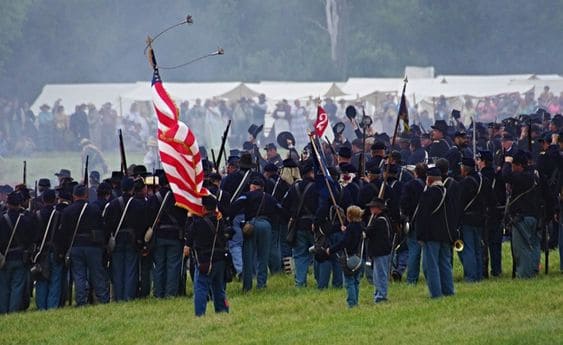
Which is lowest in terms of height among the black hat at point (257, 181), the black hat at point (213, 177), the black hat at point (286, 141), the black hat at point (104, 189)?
the black hat at point (104, 189)

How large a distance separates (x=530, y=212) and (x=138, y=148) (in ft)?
116

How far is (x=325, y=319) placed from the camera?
17516 mm

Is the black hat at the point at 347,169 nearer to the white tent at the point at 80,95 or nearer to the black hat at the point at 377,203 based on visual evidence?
the black hat at the point at 377,203

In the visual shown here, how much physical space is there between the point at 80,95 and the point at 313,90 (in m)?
8.55

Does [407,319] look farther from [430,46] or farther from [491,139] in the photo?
[430,46]

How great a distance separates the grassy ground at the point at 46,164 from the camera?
46059 millimetres

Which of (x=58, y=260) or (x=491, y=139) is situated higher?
(x=491, y=139)

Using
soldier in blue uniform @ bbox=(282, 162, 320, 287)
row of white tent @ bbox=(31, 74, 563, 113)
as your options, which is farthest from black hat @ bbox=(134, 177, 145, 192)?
row of white tent @ bbox=(31, 74, 563, 113)

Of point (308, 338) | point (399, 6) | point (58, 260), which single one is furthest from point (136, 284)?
point (399, 6)

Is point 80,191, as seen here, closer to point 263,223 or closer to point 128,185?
point 128,185

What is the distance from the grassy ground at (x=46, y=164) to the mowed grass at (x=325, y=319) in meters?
24.4

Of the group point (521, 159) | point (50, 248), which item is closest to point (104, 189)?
point (50, 248)

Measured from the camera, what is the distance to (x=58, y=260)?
68.6 ft

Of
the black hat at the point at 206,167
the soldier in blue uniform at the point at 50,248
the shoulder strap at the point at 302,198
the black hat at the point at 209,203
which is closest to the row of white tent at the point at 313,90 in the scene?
the black hat at the point at 206,167
